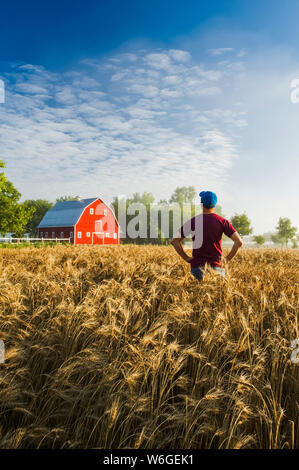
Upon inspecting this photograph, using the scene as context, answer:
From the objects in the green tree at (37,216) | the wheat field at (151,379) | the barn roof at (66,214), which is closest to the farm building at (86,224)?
the barn roof at (66,214)

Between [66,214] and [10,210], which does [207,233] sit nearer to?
[10,210]

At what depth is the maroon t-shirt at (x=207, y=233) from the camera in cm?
492

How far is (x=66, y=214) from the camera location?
183ft

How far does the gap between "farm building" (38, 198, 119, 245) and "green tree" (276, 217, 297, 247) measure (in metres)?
53.9

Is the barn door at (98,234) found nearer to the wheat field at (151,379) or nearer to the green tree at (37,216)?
the green tree at (37,216)

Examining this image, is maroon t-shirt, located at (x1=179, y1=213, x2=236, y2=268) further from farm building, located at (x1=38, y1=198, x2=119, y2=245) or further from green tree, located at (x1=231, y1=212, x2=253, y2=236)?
green tree, located at (x1=231, y1=212, x2=253, y2=236)

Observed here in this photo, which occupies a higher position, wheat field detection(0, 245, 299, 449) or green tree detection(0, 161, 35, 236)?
green tree detection(0, 161, 35, 236)

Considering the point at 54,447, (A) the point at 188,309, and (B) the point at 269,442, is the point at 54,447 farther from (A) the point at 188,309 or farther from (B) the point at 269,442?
(A) the point at 188,309

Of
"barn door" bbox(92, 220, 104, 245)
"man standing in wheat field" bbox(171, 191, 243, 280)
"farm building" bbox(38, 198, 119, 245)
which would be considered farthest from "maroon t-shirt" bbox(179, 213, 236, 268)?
"barn door" bbox(92, 220, 104, 245)

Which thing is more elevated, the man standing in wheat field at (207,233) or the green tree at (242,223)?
the green tree at (242,223)

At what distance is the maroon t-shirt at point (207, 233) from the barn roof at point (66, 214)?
4781 centimetres

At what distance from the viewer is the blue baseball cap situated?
16.1ft

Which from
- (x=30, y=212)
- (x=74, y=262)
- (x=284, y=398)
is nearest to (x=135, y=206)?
(x=30, y=212)

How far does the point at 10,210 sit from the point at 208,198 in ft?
114
